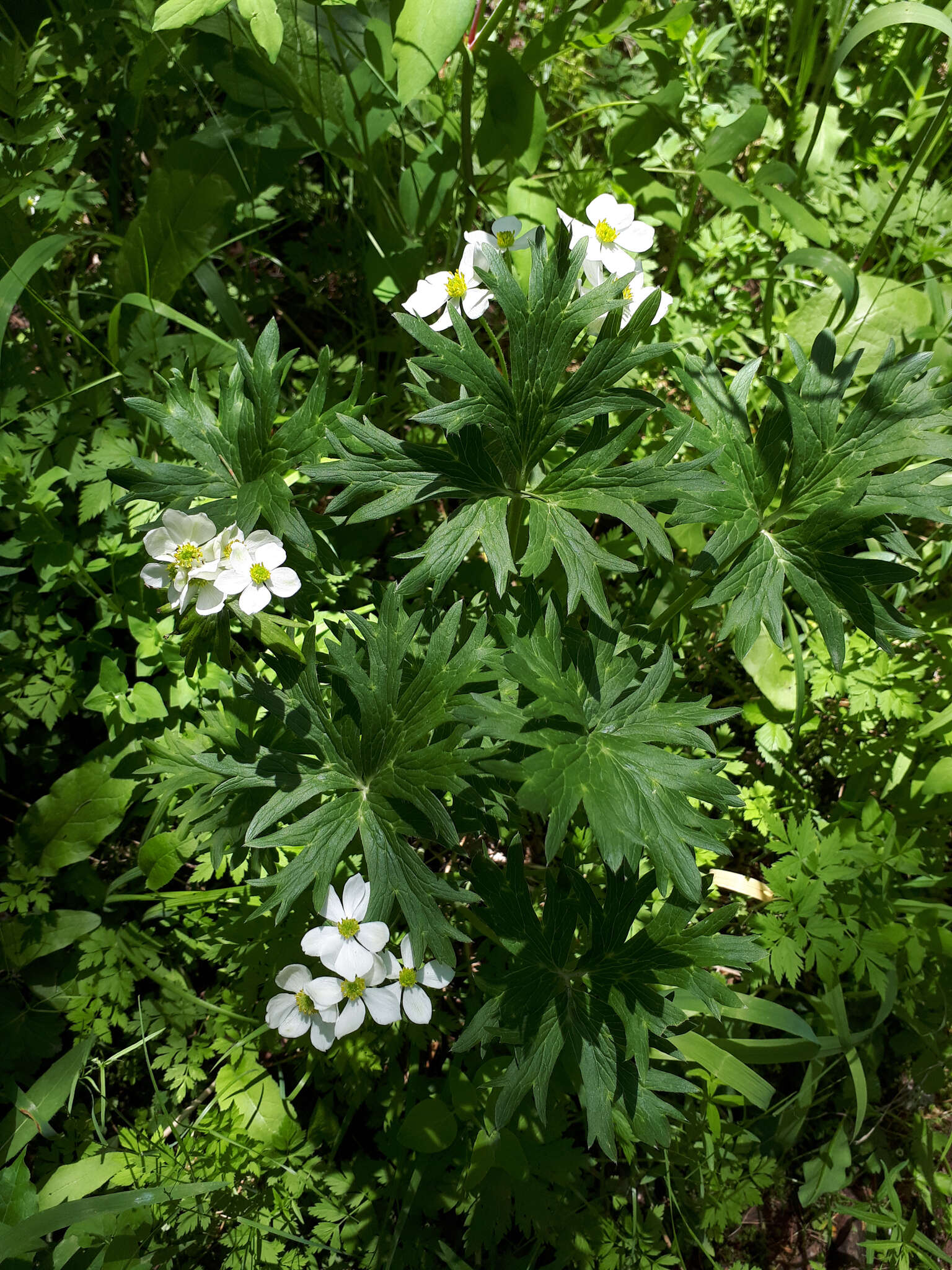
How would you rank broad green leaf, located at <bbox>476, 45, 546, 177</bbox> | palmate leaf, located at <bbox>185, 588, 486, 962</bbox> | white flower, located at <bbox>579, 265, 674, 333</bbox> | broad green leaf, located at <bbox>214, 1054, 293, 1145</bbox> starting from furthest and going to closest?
broad green leaf, located at <bbox>476, 45, 546, 177</bbox>, broad green leaf, located at <bbox>214, 1054, 293, 1145</bbox>, white flower, located at <bbox>579, 265, 674, 333</bbox>, palmate leaf, located at <bbox>185, 588, 486, 962</bbox>

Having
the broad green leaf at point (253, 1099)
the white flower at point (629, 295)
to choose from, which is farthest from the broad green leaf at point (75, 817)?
the white flower at point (629, 295)

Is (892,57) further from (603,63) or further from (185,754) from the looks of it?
(185,754)

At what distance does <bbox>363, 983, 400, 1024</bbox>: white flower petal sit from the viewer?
63.7 inches

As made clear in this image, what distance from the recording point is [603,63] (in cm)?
332

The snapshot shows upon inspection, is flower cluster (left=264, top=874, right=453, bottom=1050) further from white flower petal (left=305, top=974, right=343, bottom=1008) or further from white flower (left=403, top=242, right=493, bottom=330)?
white flower (left=403, top=242, right=493, bottom=330)

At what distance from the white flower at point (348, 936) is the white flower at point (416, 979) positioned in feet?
0.17

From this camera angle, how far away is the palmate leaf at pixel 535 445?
163cm

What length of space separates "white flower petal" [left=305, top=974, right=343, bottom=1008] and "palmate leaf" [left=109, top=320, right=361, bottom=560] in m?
0.84

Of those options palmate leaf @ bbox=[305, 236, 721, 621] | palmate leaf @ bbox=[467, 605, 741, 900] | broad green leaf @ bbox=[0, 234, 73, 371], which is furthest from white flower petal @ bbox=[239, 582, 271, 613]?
broad green leaf @ bbox=[0, 234, 73, 371]

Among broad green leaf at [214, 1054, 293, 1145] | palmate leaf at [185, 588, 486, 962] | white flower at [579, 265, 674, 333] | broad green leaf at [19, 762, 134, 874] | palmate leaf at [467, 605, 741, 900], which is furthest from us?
broad green leaf at [19, 762, 134, 874]

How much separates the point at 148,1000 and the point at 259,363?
1.60 m

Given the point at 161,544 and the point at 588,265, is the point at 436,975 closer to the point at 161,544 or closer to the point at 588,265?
the point at 161,544

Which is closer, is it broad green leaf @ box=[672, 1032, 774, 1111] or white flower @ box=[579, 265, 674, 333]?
white flower @ box=[579, 265, 674, 333]

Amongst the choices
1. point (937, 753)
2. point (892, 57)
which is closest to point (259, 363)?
point (937, 753)
